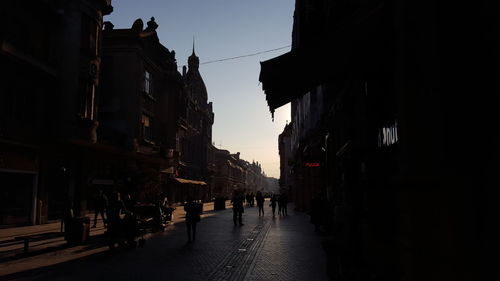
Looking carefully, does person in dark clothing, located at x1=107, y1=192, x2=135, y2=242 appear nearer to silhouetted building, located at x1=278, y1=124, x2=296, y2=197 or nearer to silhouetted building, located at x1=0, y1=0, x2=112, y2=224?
silhouetted building, located at x1=0, y1=0, x2=112, y2=224

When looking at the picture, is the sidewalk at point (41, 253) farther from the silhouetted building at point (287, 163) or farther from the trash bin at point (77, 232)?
the silhouetted building at point (287, 163)

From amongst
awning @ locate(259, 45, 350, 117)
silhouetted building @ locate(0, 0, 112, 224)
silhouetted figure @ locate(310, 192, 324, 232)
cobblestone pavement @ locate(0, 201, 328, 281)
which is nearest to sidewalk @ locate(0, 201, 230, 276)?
cobblestone pavement @ locate(0, 201, 328, 281)

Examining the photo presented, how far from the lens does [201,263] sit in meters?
9.30

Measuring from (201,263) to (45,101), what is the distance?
1520 cm

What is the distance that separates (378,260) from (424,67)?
3.38m

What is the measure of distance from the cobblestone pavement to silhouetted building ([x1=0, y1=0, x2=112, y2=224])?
7601mm

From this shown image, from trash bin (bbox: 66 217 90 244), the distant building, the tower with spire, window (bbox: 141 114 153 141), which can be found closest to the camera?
trash bin (bbox: 66 217 90 244)

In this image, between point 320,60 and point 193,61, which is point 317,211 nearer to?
point 320,60

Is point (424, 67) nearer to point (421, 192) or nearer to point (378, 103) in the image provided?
point (421, 192)

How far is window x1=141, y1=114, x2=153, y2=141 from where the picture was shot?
1271 inches

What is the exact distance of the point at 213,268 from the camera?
8742 mm

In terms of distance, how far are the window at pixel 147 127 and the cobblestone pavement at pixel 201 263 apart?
65.2 feet

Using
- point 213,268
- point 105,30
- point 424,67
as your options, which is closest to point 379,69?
point 424,67

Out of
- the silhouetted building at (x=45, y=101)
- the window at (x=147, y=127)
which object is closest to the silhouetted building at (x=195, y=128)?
the window at (x=147, y=127)
